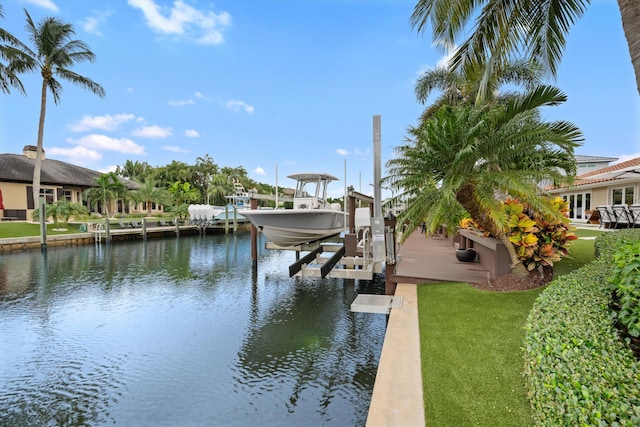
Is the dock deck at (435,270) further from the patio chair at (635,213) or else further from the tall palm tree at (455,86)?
the tall palm tree at (455,86)

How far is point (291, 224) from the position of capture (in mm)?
12961

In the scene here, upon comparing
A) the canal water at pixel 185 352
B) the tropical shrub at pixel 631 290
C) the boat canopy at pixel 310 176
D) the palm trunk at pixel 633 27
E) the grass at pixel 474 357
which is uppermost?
the palm trunk at pixel 633 27

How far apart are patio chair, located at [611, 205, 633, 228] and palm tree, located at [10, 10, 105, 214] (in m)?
35.2

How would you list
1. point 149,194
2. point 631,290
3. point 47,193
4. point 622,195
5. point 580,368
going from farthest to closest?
point 149,194 → point 47,193 → point 622,195 → point 631,290 → point 580,368

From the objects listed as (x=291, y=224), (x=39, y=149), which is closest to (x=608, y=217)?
(x=291, y=224)

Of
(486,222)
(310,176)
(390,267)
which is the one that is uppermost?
(310,176)

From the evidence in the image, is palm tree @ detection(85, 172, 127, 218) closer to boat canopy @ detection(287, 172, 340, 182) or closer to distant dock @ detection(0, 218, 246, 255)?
distant dock @ detection(0, 218, 246, 255)

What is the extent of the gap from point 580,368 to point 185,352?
21.1 ft

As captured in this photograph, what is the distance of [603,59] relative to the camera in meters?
11.8

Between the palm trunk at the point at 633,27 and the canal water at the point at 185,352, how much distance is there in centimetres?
565

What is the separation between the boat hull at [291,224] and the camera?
12.7m

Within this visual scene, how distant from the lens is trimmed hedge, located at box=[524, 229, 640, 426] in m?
1.84

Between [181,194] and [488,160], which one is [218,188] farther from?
[488,160]

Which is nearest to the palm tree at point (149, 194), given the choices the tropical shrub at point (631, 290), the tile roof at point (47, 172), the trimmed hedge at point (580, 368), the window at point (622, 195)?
the tile roof at point (47, 172)
